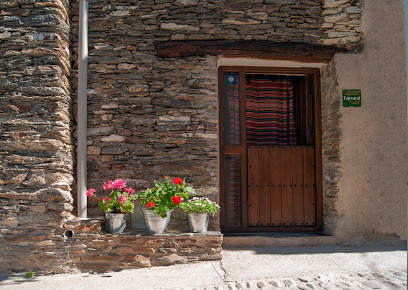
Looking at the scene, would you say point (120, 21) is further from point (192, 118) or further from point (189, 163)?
point (189, 163)

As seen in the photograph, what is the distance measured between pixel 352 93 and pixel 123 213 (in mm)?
3280

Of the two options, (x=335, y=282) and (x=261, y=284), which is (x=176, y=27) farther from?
(x=335, y=282)

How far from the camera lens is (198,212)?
13.5 feet

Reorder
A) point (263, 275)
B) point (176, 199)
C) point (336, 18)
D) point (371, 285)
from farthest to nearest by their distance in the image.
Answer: point (336, 18) → point (176, 199) → point (263, 275) → point (371, 285)

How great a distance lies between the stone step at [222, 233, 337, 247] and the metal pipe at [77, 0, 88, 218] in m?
1.87

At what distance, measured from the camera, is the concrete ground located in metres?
3.39

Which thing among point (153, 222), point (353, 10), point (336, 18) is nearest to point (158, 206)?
point (153, 222)

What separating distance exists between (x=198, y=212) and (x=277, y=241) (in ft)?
4.17

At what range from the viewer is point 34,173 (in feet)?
13.0

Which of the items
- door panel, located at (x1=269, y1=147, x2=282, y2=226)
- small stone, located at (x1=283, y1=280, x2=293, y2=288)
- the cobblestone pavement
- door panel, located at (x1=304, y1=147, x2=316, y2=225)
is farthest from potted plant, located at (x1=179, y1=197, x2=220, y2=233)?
door panel, located at (x1=304, y1=147, x2=316, y2=225)

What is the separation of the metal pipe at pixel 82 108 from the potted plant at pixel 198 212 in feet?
4.03

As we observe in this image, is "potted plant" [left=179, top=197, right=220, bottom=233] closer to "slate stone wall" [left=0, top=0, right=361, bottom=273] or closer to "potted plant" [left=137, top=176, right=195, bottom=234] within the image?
"potted plant" [left=137, top=176, right=195, bottom=234]

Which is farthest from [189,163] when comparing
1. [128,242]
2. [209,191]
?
[128,242]

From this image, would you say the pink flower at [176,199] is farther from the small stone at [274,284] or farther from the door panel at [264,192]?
the door panel at [264,192]
